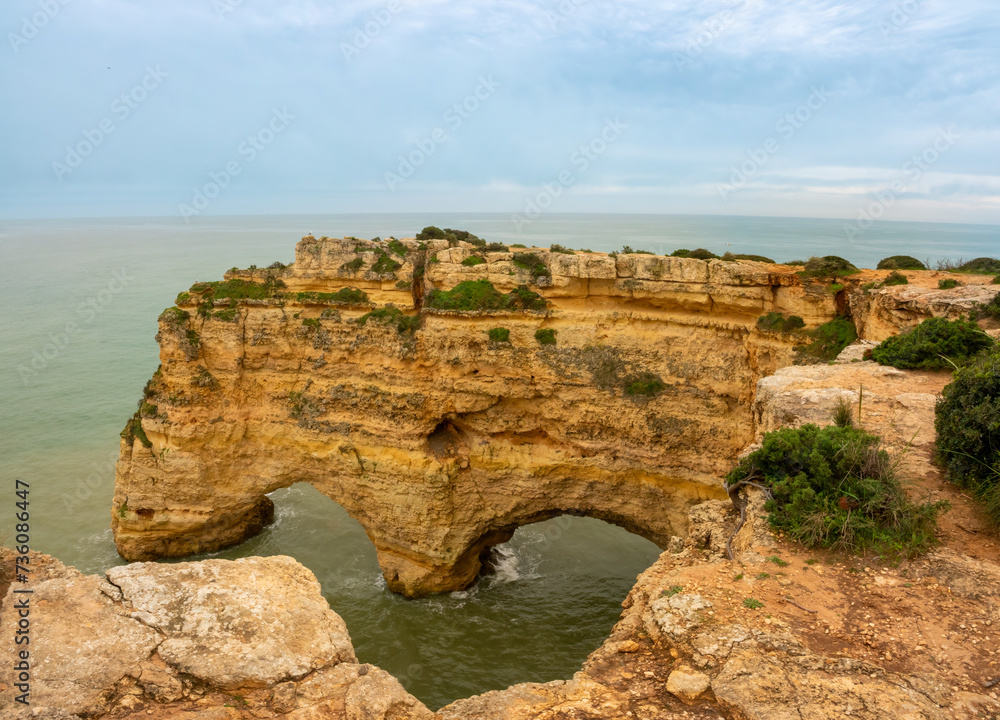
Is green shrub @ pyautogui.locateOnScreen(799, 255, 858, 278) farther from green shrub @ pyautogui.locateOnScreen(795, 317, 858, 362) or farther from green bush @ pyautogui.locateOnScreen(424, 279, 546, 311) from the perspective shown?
green bush @ pyautogui.locateOnScreen(424, 279, 546, 311)

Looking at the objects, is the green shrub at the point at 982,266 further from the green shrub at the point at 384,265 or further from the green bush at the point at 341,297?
the green bush at the point at 341,297

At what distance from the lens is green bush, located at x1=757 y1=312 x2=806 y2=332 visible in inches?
691

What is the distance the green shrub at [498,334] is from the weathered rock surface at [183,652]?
42.9 ft

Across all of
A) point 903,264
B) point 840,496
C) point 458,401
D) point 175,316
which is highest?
point 903,264

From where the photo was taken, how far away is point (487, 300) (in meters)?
18.9

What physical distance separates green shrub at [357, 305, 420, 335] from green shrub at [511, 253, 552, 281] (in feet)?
12.9

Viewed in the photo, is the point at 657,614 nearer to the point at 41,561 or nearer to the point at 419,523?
the point at 41,561

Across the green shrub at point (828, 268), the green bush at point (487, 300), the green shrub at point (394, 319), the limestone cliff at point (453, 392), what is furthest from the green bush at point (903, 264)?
the green shrub at point (394, 319)

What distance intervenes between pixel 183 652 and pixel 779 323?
17290 millimetres

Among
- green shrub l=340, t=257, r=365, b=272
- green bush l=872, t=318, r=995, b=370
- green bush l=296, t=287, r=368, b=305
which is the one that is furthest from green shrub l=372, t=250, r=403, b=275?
green bush l=872, t=318, r=995, b=370

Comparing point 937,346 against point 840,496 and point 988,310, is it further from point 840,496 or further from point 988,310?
point 840,496

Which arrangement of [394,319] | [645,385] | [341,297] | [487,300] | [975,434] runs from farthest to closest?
[341,297]
[394,319]
[487,300]
[645,385]
[975,434]

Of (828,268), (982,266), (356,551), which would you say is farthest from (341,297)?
(982,266)

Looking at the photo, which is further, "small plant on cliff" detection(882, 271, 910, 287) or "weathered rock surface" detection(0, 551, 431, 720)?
"small plant on cliff" detection(882, 271, 910, 287)
